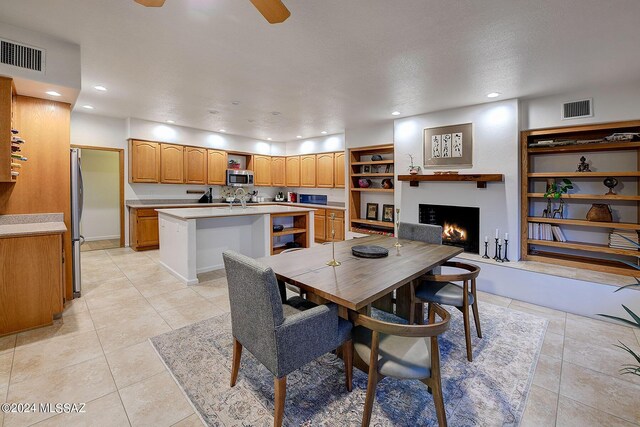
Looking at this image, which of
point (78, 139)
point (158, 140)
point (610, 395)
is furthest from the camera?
point (158, 140)

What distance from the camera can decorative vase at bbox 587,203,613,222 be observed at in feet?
11.6

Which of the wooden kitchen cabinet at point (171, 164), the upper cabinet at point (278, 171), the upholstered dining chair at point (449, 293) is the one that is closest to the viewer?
the upholstered dining chair at point (449, 293)

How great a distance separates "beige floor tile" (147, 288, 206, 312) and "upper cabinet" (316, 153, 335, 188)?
414cm

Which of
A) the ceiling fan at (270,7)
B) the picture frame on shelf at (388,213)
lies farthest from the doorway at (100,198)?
the ceiling fan at (270,7)

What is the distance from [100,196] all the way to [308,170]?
16.1 ft

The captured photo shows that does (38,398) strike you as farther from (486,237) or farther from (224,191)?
(224,191)

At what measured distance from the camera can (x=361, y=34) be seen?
2.41 metres

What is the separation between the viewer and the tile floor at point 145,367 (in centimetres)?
170

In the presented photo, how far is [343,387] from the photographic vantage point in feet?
6.31

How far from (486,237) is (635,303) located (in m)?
1.61

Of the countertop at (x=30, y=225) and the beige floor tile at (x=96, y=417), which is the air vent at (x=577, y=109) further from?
the countertop at (x=30, y=225)

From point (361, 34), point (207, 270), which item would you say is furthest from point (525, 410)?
point (207, 270)

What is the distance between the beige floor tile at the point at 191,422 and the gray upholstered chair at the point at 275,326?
1.53 feet

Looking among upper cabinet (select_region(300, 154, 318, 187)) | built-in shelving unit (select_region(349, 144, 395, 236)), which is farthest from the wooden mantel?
upper cabinet (select_region(300, 154, 318, 187))
